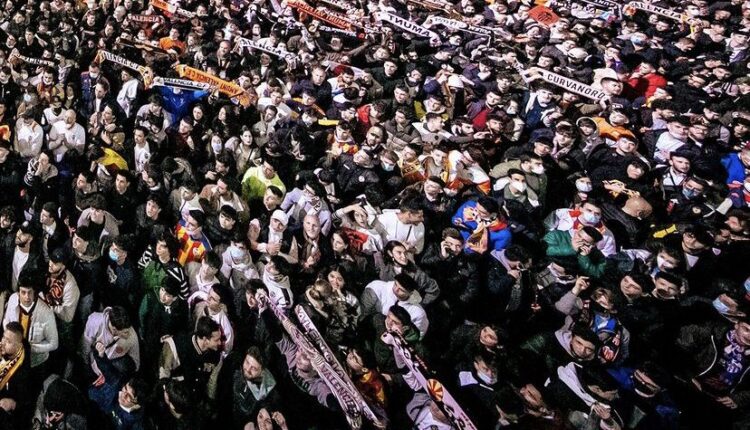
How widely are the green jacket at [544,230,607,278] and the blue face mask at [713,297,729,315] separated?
35.8 inches

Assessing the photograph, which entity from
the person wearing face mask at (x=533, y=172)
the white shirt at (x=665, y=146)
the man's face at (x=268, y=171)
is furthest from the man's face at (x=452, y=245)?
the white shirt at (x=665, y=146)

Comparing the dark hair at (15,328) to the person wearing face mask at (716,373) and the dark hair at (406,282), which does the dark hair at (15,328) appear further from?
the person wearing face mask at (716,373)

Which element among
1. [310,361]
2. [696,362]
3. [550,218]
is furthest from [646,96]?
[310,361]

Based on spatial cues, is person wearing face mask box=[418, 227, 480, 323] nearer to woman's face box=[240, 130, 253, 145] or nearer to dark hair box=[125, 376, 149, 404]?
dark hair box=[125, 376, 149, 404]

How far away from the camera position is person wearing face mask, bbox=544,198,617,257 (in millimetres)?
5090

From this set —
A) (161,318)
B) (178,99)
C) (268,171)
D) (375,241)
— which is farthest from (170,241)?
(178,99)

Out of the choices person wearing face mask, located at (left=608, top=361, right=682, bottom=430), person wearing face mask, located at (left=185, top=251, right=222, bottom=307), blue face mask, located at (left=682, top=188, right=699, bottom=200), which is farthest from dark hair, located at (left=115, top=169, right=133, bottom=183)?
blue face mask, located at (left=682, top=188, right=699, bottom=200)

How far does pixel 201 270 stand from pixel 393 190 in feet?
8.09

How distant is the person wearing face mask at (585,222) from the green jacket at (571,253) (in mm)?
121

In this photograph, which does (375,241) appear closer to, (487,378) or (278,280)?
(278,280)

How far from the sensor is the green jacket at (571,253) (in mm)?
4816

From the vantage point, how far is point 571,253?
507cm

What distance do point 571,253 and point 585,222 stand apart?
0.39m

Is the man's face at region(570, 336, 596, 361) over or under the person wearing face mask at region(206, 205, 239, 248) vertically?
over
